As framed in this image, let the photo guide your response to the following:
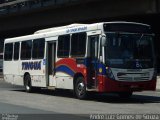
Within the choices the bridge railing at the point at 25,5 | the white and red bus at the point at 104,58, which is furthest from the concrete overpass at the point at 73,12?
the white and red bus at the point at 104,58

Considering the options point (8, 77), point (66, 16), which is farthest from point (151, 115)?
point (66, 16)

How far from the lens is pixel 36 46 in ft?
81.4

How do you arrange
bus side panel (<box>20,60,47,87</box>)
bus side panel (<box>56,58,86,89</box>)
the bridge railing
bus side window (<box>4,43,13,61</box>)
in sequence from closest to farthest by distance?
bus side panel (<box>56,58,86,89</box>), bus side panel (<box>20,60,47,87</box>), bus side window (<box>4,43,13,61</box>), the bridge railing

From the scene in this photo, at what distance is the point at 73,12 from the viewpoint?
4644cm

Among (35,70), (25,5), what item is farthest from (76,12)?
(35,70)

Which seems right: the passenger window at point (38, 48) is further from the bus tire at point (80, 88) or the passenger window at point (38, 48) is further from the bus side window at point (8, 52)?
the bus tire at point (80, 88)

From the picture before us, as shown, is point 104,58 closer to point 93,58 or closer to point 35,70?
point 93,58

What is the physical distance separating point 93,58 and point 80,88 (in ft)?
5.02

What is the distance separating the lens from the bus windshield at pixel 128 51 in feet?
61.3

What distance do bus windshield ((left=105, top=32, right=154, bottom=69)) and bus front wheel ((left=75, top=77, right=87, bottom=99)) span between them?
6.13 ft

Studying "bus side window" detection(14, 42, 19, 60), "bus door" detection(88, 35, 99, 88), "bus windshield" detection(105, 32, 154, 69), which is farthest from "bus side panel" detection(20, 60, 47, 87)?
"bus windshield" detection(105, 32, 154, 69)

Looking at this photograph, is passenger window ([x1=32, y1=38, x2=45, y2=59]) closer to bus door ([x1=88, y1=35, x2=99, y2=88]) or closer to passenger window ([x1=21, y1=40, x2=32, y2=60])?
passenger window ([x1=21, y1=40, x2=32, y2=60])

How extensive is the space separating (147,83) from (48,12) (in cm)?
3215

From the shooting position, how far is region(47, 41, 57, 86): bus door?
22922 millimetres
